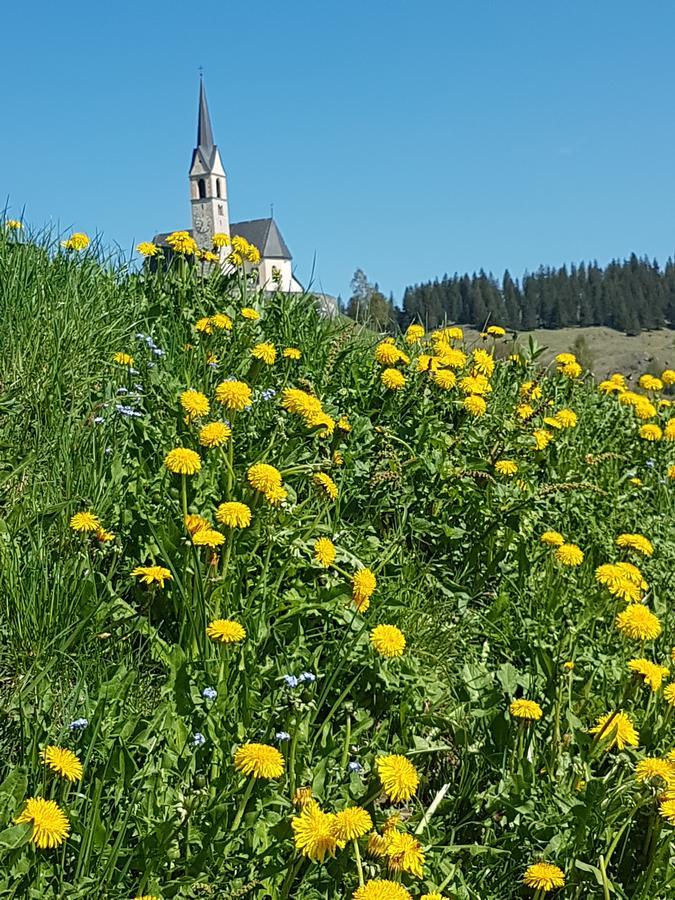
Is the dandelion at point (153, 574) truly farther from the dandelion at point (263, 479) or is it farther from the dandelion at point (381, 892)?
the dandelion at point (381, 892)

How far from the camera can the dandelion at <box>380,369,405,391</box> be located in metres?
3.59

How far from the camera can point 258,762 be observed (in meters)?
1.78

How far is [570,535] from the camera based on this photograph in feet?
12.0

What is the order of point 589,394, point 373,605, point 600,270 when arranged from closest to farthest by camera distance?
point 373,605, point 589,394, point 600,270

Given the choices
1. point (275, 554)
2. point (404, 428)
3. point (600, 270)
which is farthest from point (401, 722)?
point (600, 270)

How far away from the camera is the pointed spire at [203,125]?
73188mm

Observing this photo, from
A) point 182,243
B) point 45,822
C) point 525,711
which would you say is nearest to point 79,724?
point 45,822

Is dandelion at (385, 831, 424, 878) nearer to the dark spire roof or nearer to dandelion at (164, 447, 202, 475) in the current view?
dandelion at (164, 447, 202, 475)

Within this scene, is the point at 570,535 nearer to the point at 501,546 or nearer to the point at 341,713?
the point at 501,546

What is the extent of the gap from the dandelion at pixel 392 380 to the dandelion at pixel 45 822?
2293 mm

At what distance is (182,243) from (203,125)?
81147mm

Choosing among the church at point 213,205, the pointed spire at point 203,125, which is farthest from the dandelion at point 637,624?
the pointed spire at point 203,125

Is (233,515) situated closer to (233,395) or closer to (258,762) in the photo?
(233,395)

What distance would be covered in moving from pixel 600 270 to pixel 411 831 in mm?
127474
